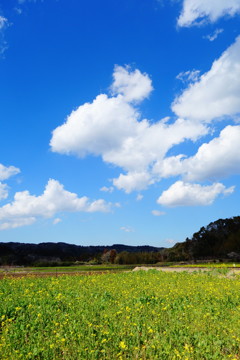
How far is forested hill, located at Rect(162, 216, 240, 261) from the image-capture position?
66488 millimetres

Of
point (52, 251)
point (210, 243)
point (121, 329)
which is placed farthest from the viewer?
point (52, 251)

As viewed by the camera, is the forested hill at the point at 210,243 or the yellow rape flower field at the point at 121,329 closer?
the yellow rape flower field at the point at 121,329

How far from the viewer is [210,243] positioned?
2790 inches

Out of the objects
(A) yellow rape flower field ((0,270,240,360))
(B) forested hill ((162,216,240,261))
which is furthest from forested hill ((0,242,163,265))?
(A) yellow rape flower field ((0,270,240,360))

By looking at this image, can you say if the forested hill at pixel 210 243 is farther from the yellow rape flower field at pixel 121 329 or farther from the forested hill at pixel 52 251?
the yellow rape flower field at pixel 121 329

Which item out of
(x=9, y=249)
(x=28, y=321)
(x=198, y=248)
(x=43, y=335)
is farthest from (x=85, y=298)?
(x=9, y=249)

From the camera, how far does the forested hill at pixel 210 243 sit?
6649 cm

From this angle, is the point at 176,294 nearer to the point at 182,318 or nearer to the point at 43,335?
the point at 182,318

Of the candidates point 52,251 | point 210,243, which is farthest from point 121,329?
point 52,251

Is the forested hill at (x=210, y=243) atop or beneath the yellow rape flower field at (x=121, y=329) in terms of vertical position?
atop

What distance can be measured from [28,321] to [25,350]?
2.43m

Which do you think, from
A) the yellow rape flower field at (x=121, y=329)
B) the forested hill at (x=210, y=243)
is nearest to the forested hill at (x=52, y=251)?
the forested hill at (x=210, y=243)

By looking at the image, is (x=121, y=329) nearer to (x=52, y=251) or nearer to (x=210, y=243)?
(x=210, y=243)

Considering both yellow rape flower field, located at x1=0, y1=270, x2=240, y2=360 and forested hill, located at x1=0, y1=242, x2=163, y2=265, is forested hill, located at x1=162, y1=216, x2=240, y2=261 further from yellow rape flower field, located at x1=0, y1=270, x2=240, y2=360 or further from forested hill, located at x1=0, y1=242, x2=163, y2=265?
yellow rape flower field, located at x1=0, y1=270, x2=240, y2=360
